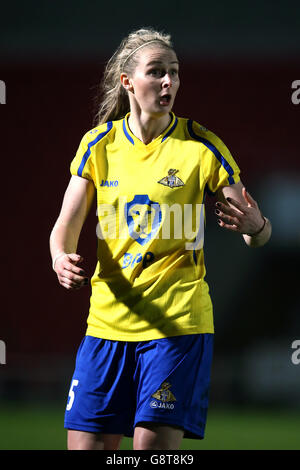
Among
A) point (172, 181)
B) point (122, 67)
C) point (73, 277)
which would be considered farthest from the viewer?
point (122, 67)

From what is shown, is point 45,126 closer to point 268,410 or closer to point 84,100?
point 84,100

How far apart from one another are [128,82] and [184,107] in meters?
4.87

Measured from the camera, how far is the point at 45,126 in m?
7.56

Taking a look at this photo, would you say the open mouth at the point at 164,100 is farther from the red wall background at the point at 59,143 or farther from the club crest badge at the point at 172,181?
the red wall background at the point at 59,143

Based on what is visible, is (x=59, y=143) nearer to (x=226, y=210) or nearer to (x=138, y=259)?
(x=138, y=259)

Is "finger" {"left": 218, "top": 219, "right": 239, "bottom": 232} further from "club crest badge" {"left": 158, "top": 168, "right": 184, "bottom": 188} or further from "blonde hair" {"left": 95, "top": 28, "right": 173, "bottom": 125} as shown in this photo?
A: "blonde hair" {"left": 95, "top": 28, "right": 173, "bottom": 125}

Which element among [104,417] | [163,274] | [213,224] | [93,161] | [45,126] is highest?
[45,126]

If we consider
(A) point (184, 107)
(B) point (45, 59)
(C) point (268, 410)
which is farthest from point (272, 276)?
(B) point (45, 59)

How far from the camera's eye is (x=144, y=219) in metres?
2.55

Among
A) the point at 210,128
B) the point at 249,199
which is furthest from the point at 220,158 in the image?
the point at 210,128

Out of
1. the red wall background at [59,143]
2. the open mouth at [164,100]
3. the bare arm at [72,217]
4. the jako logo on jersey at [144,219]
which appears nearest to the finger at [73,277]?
the bare arm at [72,217]

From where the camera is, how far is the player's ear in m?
2.71

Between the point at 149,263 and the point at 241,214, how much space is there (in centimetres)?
35

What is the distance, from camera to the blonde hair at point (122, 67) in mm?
2697
